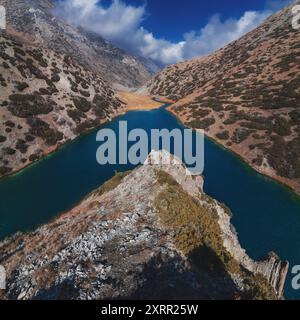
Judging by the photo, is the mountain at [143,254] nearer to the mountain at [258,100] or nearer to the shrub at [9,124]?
the mountain at [258,100]

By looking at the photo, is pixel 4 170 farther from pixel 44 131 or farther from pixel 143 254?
pixel 143 254

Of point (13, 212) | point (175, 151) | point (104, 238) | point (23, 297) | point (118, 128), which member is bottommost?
point (23, 297)

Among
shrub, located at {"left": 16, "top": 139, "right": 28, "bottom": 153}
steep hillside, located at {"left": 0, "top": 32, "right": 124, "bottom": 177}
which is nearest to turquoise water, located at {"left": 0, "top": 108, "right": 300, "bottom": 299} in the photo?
shrub, located at {"left": 16, "top": 139, "right": 28, "bottom": 153}

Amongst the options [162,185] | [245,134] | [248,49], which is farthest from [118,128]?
[248,49]

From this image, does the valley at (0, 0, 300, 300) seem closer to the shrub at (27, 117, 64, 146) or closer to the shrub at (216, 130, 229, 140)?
the shrub at (27, 117, 64, 146)

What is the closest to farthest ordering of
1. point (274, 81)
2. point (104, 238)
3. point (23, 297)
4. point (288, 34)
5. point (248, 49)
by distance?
point (23, 297) → point (104, 238) → point (274, 81) → point (288, 34) → point (248, 49)

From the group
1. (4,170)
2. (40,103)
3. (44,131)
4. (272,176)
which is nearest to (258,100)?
(272,176)

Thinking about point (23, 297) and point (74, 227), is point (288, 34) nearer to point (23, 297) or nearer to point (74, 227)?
point (74, 227)

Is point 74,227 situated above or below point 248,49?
below
